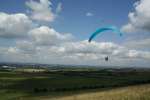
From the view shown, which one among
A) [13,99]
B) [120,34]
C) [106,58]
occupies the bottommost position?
[13,99]

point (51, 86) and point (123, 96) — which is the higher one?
point (123, 96)

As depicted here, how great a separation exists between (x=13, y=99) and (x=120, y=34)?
84.8 ft

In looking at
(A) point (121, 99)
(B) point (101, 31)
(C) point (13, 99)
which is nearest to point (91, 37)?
(B) point (101, 31)

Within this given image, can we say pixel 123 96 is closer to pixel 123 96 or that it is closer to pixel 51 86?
pixel 123 96

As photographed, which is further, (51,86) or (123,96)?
(51,86)

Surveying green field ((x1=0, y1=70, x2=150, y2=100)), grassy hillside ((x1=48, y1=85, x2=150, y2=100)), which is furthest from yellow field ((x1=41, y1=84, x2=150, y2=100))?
green field ((x1=0, y1=70, x2=150, y2=100))

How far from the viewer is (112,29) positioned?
28672mm

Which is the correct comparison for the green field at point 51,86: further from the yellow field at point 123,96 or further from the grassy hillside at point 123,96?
the yellow field at point 123,96

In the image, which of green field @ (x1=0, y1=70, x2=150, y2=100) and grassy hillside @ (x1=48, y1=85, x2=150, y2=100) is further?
green field @ (x1=0, y1=70, x2=150, y2=100)

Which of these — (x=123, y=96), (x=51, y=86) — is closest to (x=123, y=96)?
(x=123, y=96)

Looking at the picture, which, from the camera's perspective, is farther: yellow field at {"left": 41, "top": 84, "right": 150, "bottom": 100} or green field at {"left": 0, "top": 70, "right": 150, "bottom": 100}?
green field at {"left": 0, "top": 70, "right": 150, "bottom": 100}

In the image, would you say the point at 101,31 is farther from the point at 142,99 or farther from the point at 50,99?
the point at 50,99

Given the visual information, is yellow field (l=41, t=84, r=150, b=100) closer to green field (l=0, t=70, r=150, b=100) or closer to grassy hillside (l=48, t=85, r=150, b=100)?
grassy hillside (l=48, t=85, r=150, b=100)

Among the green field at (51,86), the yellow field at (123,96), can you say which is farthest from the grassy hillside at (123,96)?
the green field at (51,86)
